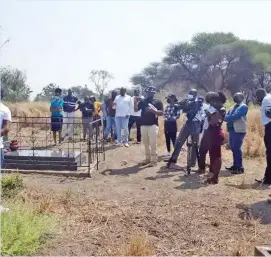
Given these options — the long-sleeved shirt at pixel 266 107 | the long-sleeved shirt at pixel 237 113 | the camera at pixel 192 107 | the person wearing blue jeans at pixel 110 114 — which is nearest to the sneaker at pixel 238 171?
the long-sleeved shirt at pixel 237 113

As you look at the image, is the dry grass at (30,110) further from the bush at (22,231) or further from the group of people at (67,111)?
the bush at (22,231)

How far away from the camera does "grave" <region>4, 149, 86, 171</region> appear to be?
812cm

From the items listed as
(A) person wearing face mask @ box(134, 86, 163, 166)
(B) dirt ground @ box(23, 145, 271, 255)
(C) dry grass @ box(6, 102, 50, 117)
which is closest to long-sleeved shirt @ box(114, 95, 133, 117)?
(A) person wearing face mask @ box(134, 86, 163, 166)

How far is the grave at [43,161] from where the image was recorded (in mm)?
8117

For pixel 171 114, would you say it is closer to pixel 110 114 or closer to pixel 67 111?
pixel 110 114

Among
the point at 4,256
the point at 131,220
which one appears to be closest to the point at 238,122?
the point at 131,220

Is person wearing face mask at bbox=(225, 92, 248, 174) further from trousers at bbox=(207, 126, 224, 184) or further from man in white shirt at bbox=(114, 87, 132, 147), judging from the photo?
man in white shirt at bbox=(114, 87, 132, 147)

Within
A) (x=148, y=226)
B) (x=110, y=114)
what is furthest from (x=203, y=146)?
(x=110, y=114)

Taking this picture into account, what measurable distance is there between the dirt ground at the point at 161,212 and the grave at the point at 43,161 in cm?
54

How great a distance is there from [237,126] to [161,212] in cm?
328

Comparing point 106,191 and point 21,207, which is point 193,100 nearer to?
point 106,191

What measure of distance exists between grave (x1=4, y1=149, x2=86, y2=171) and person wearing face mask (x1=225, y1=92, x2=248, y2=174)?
311 cm

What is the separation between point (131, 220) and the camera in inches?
204

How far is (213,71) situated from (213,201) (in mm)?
30172
